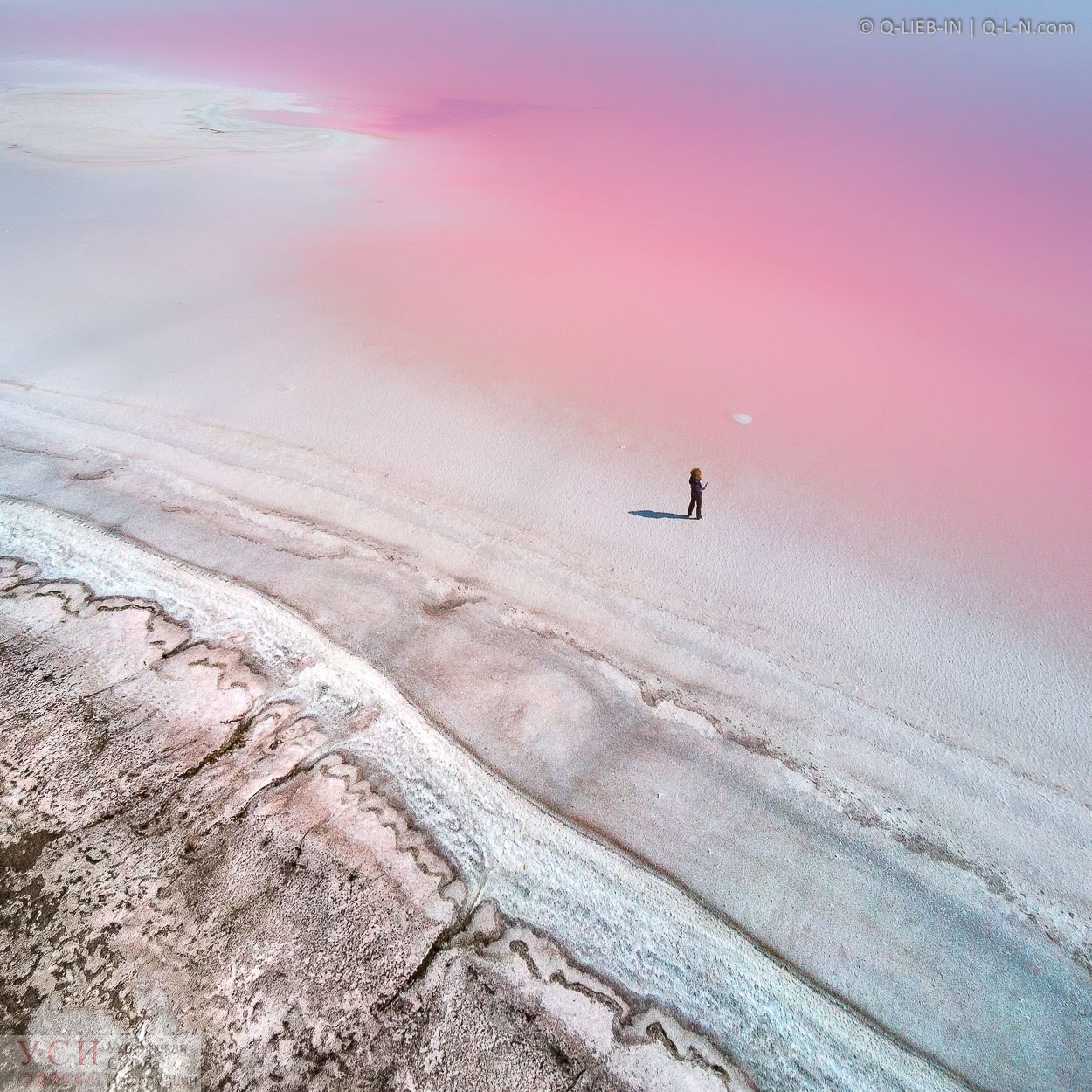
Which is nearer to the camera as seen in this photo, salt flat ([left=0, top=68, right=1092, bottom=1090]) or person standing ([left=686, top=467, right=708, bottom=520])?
salt flat ([left=0, top=68, right=1092, bottom=1090])

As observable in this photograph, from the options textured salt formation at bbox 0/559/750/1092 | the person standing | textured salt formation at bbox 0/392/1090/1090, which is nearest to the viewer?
textured salt formation at bbox 0/559/750/1092

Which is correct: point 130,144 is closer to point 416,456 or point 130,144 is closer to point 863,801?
point 416,456

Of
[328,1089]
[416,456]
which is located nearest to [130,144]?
[416,456]

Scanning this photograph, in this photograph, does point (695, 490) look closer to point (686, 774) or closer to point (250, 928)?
point (686, 774)

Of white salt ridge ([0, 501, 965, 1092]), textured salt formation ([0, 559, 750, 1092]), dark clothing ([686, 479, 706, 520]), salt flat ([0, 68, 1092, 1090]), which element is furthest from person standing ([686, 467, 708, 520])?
textured salt formation ([0, 559, 750, 1092])

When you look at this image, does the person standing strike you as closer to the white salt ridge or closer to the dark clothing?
the dark clothing

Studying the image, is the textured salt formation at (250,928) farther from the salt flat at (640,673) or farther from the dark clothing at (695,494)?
the dark clothing at (695,494)

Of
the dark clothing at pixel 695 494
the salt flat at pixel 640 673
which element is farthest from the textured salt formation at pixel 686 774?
the dark clothing at pixel 695 494
